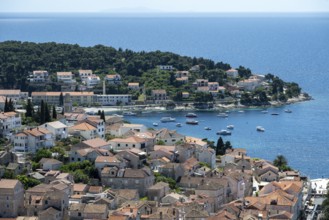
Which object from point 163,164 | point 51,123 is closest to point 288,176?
point 163,164

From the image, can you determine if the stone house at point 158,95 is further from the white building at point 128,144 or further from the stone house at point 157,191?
the stone house at point 157,191

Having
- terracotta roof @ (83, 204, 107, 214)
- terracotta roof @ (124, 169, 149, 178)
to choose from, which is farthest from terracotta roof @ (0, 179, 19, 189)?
terracotta roof @ (124, 169, 149, 178)

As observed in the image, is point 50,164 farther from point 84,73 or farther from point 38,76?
point 84,73

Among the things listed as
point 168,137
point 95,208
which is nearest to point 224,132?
point 168,137

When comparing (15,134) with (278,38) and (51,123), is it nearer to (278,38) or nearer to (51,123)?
(51,123)

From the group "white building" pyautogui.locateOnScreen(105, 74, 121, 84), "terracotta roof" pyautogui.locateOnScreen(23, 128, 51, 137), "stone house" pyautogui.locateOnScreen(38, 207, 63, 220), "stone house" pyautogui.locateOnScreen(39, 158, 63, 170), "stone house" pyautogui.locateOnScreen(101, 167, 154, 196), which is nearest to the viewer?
"stone house" pyautogui.locateOnScreen(38, 207, 63, 220)

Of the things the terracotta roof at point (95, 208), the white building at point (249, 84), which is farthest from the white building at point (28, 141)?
the white building at point (249, 84)

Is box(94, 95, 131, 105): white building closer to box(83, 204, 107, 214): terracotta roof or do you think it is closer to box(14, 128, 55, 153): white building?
box(14, 128, 55, 153): white building
